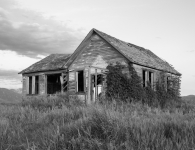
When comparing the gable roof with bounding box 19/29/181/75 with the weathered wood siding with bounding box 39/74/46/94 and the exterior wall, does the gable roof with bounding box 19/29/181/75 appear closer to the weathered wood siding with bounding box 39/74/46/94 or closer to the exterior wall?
the exterior wall

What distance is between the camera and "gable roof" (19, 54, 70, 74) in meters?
22.1

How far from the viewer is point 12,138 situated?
6.57m

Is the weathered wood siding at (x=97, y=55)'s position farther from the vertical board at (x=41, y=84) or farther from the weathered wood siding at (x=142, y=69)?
the vertical board at (x=41, y=84)

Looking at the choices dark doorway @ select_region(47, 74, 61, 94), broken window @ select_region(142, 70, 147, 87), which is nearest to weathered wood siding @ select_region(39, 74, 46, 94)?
dark doorway @ select_region(47, 74, 61, 94)

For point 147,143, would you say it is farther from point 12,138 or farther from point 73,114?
point 73,114

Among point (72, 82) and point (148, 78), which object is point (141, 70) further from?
point (72, 82)

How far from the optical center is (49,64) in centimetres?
2312

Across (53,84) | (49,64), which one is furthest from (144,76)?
(53,84)

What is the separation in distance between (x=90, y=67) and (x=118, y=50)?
256cm

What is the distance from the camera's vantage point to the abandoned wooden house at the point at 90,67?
17.7 metres

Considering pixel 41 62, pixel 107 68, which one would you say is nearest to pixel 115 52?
pixel 107 68

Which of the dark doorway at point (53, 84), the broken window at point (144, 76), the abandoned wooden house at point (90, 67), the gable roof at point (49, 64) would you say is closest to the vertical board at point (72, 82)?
the abandoned wooden house at point (90, 67)

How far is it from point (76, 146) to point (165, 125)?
7.47ft

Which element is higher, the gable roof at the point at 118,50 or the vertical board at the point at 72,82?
the gable roof at the point at 118,50
